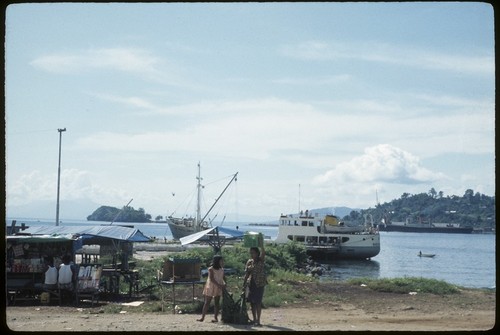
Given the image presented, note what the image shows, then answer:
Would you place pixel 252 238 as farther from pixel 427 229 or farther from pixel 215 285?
pixel 427 229

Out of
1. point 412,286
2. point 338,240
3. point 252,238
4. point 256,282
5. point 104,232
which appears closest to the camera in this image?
point 256,282

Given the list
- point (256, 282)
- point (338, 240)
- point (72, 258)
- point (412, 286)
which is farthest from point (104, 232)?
point (338, 240)

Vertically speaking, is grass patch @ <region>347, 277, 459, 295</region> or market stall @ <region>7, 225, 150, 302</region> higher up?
market stall @ <region>7, 225, 150, 302</region>

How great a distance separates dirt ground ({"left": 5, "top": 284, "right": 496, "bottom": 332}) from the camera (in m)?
11.2

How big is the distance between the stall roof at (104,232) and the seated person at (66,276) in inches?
80.1

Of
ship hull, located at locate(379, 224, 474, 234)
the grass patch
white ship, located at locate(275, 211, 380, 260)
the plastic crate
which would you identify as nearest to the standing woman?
the plastic crate

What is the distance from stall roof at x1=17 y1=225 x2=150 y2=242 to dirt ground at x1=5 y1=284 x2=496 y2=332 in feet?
9.74

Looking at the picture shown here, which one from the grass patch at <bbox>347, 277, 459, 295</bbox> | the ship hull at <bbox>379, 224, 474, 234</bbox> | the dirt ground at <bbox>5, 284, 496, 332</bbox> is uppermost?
the ship hull at <bbox>379, 224, 474, 234</bbox>

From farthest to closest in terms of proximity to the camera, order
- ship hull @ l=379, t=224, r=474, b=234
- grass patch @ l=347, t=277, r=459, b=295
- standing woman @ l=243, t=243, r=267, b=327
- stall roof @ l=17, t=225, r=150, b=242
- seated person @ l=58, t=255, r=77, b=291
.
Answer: ship hull @ l=379, t=224, r=474, b=234 → grass patch @ l=347, t=277, r=459, b=295 → stall roof @ l=17, t=225, r=150, b=242 → seated person @ l=58, t=255, r=77, b=291 → standing woman @ l=243, t=243, r=267, b=327

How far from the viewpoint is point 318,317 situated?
13000mm

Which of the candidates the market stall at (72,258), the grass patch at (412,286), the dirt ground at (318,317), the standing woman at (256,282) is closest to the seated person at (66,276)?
the market stall at (72,258)

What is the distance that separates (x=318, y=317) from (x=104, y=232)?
6804 millimetres

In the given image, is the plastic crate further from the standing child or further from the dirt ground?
the standing child

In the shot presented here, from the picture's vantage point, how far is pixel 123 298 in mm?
15664
